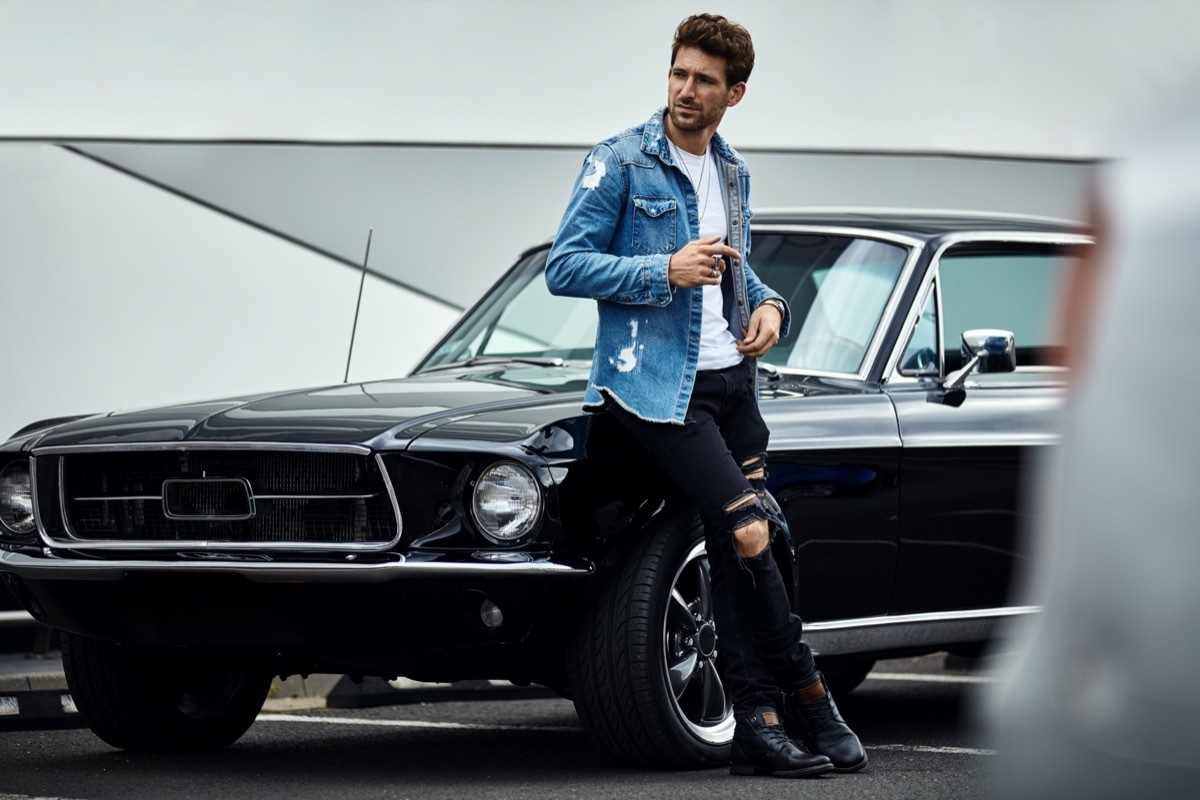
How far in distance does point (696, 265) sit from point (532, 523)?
76 centimetres

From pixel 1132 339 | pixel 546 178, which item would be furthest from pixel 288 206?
pixel 1132 339

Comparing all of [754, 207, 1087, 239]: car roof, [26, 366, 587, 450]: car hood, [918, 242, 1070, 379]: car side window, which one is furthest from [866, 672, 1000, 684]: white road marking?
[26, 366, 587, 450]: car hood

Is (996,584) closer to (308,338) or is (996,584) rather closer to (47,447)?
(47,447)

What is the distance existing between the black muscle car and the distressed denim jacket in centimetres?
23

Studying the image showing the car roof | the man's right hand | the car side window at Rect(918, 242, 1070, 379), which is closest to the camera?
the man's right hand

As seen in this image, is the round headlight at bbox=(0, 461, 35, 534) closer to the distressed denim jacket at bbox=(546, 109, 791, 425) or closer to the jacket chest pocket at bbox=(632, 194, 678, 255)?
the distressed denim jacket at bbox=(546, 109, 791, 425)

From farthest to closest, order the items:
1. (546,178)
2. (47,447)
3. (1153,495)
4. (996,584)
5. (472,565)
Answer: (546,178), (996,584), (47,447), (472,565), (1153,495)

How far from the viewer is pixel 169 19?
397 inches

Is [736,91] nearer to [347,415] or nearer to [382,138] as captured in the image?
[347,415]

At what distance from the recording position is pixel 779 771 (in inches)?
205

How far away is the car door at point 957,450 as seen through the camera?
6.06 meters

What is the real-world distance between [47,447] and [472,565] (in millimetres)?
1356

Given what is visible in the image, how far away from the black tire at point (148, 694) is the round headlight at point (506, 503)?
1.06 m

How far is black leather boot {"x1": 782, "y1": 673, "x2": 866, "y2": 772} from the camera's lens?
5309 millimetres
